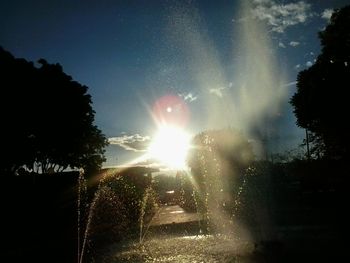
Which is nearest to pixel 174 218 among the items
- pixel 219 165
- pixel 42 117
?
pixel 42 117

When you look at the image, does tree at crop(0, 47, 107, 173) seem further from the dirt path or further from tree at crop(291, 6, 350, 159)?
tree at crop(291, 6, 350, 159)

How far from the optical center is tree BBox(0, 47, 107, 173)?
3125 cm

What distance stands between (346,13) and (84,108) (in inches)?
914

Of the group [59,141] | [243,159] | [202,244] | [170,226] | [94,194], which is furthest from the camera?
[243,159]

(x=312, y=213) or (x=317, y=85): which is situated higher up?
(x=317, y=85)

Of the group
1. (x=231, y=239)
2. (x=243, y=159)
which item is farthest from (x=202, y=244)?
(x=243, y=159)

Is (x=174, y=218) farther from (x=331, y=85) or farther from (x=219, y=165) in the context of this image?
(x=219, y=165)

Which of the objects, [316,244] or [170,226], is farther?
[170,226]

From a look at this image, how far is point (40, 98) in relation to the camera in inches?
1302

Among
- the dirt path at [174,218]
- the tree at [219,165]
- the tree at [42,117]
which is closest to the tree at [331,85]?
the tree at [219,165]

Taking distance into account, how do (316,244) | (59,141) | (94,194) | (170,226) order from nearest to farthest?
(316,244) → (170,226) → (94,194) → (59,141)

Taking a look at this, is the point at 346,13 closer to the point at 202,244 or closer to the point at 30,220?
the point at 202,244

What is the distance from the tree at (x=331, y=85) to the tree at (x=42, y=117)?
19.3 metres

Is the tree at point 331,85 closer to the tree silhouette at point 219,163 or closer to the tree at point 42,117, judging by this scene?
the tree silhouette at point 219,163
